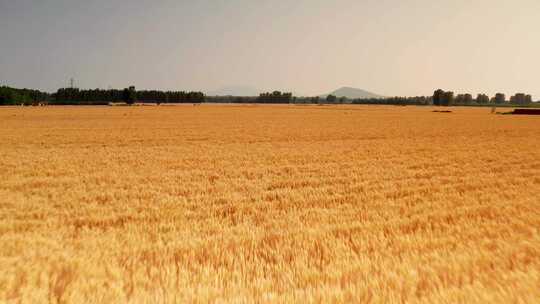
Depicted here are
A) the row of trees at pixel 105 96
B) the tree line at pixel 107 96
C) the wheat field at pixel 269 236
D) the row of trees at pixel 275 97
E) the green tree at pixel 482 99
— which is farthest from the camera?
the green tree at pixel 482 99

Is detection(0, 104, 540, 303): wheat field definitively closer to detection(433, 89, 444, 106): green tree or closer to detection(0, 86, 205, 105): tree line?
detection(0, 86, 205, 105): tree line

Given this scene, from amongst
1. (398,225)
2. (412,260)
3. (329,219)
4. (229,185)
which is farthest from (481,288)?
(229,185)

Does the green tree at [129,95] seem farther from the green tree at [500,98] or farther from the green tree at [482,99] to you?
the green tree at [500,98]

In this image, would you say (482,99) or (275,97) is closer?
(275,97)

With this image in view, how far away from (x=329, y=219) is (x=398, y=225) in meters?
1.05


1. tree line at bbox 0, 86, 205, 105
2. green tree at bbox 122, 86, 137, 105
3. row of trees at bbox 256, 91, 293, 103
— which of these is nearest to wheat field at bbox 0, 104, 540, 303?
green tree at bbox 122, 86, 137, 105

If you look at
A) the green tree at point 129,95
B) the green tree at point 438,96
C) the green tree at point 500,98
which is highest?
the green tree at point 500,98

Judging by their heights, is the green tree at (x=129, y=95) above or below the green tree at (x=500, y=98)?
below

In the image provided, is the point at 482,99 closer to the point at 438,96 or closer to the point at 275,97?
the point at 438,96

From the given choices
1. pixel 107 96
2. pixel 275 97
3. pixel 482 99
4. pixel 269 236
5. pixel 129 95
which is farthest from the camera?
pixel 482 99

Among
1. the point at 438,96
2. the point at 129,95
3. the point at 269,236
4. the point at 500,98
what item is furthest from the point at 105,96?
the point at 500,98

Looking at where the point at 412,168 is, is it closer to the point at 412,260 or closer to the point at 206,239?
the point at 412,260

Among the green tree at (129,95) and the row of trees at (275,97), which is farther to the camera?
the row of trees at (275,97)

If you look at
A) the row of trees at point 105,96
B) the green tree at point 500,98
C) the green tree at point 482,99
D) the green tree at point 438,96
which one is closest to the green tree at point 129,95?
the row of trees at point 105,96
